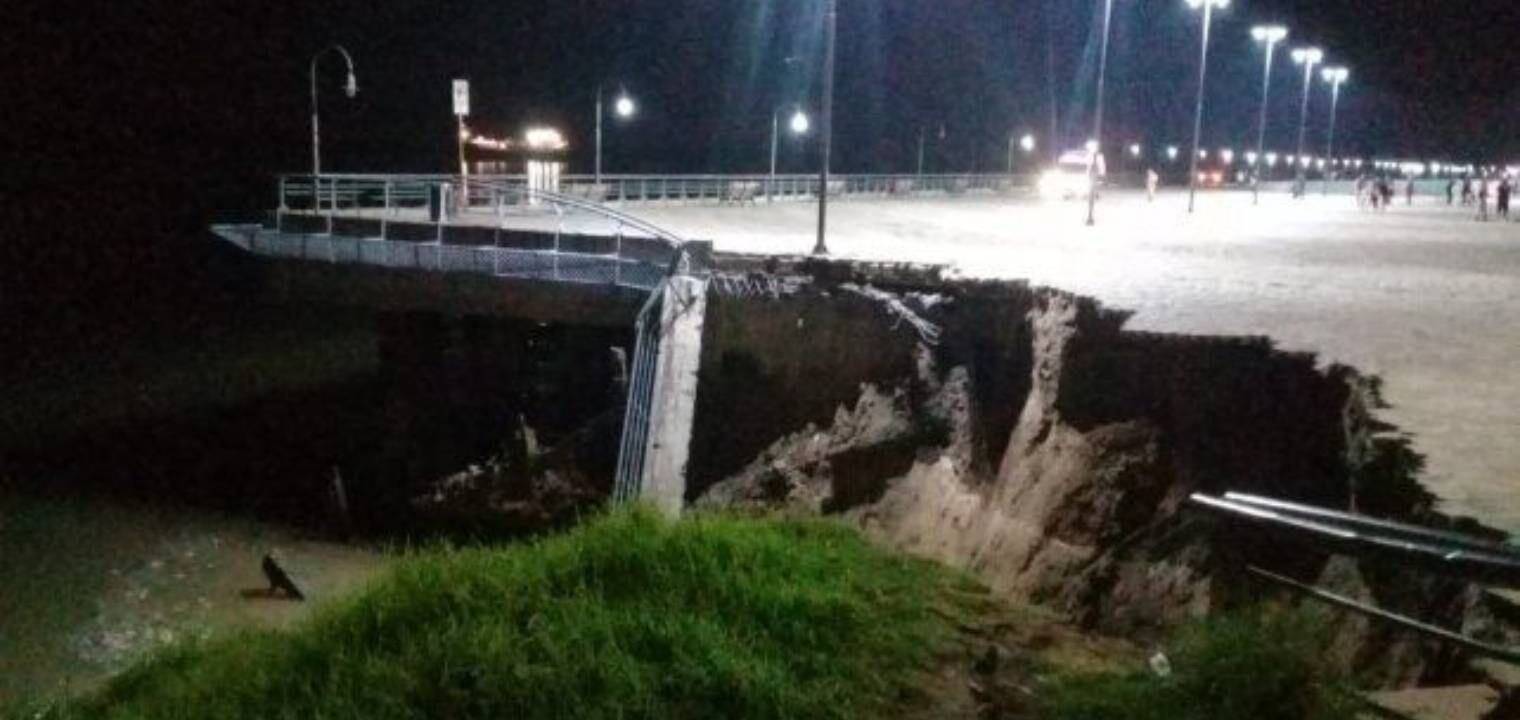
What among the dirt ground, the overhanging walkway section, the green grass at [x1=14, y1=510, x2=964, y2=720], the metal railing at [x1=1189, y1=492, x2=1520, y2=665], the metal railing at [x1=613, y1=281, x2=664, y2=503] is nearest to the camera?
the metal railing at [x1=1189, y1=492, x2=1520, y2=665]

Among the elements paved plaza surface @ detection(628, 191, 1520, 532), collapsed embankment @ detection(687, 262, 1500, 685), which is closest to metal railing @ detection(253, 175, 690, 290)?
collapsed embankment @ detection(687, 262, 1500, 685)

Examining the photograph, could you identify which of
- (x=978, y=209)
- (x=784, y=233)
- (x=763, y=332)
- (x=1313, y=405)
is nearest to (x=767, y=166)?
Result: (x=978, y=209)

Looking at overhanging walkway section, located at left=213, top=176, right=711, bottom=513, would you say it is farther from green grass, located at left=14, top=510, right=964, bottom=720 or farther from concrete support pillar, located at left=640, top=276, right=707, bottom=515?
green grass, located at left=14, top=510, right=964, bottom=720

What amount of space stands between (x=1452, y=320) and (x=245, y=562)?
1454cm

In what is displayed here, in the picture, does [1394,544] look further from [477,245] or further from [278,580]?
[477,245]

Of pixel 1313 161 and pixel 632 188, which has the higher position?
pixel 1313 161

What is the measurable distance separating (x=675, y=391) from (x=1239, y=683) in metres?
12.0

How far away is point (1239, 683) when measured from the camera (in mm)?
A: 5262

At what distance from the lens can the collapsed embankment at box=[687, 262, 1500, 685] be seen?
8.91 metres

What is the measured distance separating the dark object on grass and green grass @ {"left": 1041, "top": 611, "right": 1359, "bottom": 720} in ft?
39.4

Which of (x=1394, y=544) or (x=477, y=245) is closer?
(x=1394, y=544)

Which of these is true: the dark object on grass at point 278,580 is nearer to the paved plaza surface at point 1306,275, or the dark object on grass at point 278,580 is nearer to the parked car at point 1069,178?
the paved plaza surface at point 1306,275

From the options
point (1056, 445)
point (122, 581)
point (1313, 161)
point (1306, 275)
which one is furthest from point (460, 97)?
point (1313, 161)

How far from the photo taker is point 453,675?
724 centimetres
